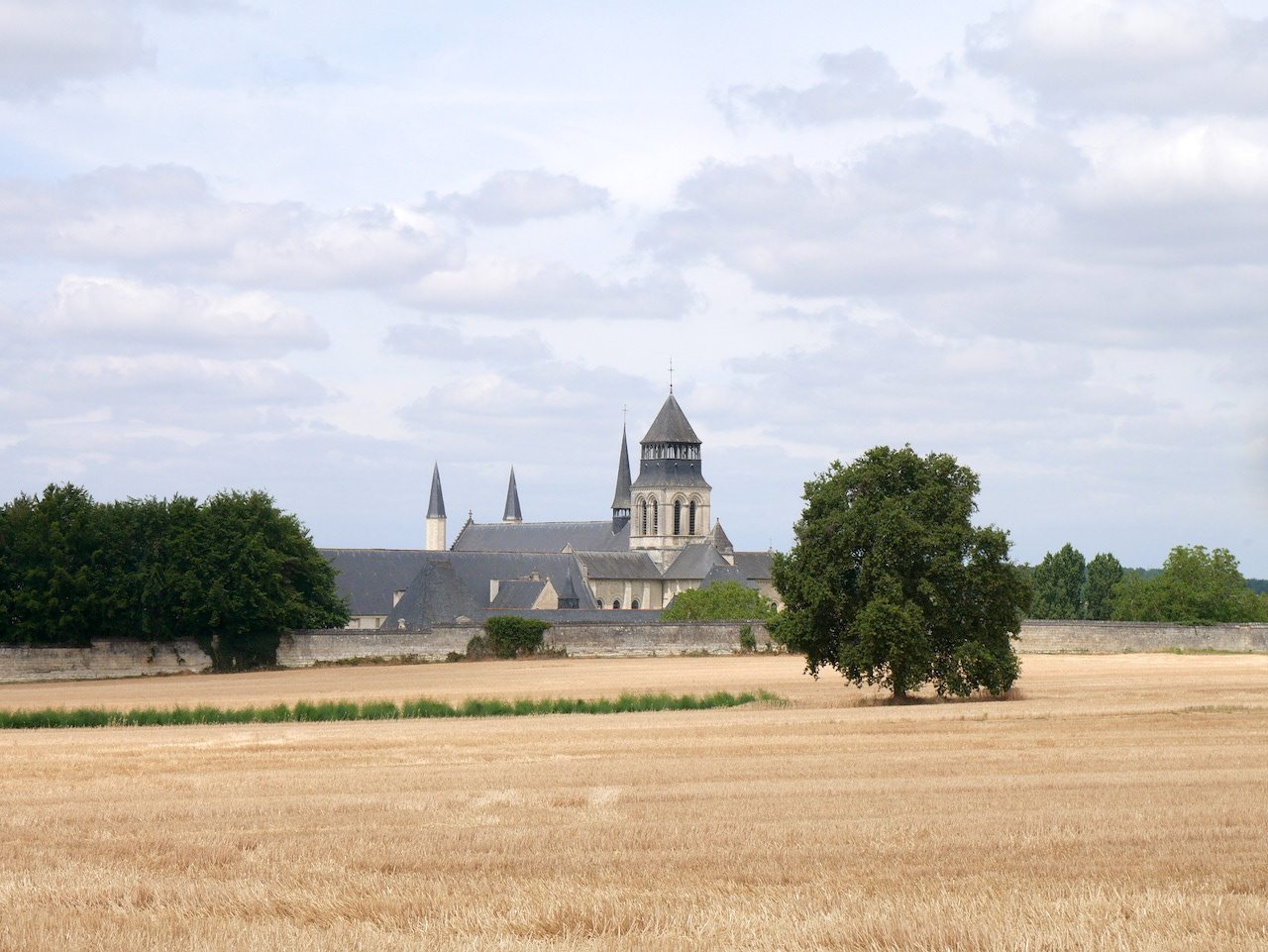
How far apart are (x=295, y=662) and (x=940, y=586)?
34799 millimetres

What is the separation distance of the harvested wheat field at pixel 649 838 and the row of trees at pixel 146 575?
34750 millimetres

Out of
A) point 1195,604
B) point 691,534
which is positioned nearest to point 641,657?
point 1195,604

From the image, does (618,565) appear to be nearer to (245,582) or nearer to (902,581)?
(245,582)

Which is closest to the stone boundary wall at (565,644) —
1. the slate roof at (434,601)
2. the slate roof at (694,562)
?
the slate roof at (434,601)

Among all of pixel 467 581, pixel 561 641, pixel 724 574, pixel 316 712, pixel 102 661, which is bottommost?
pixel 102 661

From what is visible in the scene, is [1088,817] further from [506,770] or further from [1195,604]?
[1195,604]

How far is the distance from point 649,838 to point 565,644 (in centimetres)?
5035

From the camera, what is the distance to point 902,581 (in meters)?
31.0

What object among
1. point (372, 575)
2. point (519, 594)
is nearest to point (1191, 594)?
point (519, 594)

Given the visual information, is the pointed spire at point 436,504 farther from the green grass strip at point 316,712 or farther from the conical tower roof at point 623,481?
the green grass strip at point 316,712

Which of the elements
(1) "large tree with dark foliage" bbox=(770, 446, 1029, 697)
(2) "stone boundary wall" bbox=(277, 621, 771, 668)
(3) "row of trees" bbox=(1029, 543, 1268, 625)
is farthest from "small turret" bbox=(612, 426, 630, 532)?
(1) "large tree with dark foliage" bbox=(770, 446, 1029, 697)

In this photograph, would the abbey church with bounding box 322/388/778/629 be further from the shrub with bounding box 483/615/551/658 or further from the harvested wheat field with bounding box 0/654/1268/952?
the harvested wheat field with bounding box 0/654/1268/952

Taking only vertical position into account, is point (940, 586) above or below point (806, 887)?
above

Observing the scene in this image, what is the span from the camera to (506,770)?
56.4 feet
